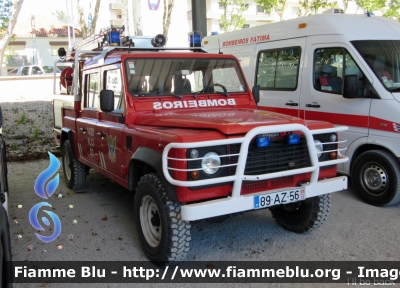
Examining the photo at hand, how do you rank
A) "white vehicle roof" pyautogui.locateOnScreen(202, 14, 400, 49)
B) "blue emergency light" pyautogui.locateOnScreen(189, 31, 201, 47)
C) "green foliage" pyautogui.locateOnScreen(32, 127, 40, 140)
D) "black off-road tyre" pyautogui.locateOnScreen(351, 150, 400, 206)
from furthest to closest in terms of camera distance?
"green foliage" pyautogui.locateOnScreen(32, 127, 40, 140), "blue emergency light" pyautogui.locateOnScreen(189, 31, 201, 47), "white vehicle roof" pyautogui.locateOnScreen(202, 14, 400, 49), "black off-road tyre" pyautogui.locateOnScreen(351, 150, 400, 206)

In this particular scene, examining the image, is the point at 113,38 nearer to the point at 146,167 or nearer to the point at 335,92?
the point at 146,167

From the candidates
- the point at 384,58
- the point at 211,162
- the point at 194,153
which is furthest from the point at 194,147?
→ the point at 384,58

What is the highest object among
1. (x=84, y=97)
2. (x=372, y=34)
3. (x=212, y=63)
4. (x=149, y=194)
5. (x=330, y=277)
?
(x=372, y=34)

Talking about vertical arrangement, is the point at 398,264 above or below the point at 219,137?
below

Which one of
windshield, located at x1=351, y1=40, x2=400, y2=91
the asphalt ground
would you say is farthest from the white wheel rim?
windshield, located at x1=351, y1=40, x2=400, y2=91

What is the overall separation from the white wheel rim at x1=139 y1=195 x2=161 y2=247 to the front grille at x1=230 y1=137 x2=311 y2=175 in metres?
0.92

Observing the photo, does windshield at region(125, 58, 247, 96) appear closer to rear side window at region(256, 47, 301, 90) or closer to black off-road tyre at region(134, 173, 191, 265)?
black off-road tyre at region(134, 173, 191, 265)

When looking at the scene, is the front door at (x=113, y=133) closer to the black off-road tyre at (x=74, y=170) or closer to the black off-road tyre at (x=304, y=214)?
the black off-road tyre at (x=74, y=170)

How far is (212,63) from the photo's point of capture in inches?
191

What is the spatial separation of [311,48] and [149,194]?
12.5 ft

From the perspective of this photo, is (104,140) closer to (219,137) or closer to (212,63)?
(212,63)

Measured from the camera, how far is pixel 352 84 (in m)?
5.08

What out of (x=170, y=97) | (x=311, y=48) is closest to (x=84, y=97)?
(x=170, y=97)

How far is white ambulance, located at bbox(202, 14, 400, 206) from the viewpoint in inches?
199
